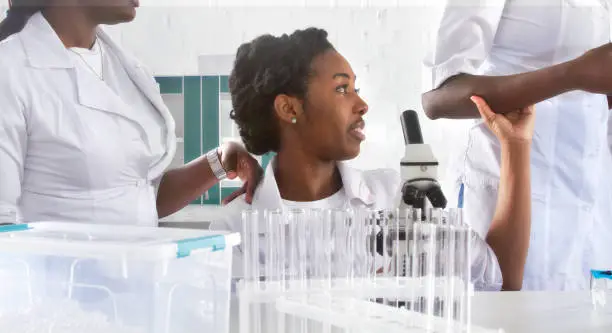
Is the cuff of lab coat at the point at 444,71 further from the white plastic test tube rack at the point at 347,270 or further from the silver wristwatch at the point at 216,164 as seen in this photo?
the white plastic test tube rack at the point at 347,270

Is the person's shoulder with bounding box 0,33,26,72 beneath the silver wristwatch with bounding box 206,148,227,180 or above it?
above

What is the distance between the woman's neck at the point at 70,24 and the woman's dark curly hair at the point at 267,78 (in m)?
0.40

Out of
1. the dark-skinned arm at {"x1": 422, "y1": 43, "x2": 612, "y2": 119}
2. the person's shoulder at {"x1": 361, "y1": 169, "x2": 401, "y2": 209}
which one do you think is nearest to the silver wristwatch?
the person's shoulder at {"x1": 361, "y1": 169, "x2": 401, "y2": 209}

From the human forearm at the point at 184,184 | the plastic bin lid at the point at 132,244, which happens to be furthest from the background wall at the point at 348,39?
the plastic bin lid at the point at 132,244

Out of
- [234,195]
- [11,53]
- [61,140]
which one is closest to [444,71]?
[234,195]

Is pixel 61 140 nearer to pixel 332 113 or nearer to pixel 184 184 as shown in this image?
pixel 184 184

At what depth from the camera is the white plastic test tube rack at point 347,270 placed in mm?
1037

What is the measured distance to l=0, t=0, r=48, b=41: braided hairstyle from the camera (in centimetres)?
181

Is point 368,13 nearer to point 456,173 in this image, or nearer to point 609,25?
point 456,173

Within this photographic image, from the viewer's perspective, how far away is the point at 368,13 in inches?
76.4

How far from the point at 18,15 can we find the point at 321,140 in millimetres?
868

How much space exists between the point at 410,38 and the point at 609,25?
0.54m

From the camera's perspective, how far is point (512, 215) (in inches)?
75.3

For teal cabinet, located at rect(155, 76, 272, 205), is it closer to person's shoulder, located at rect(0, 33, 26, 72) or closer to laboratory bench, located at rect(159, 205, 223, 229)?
laboratory bench, located at rect(159, 205, 223, 229)
